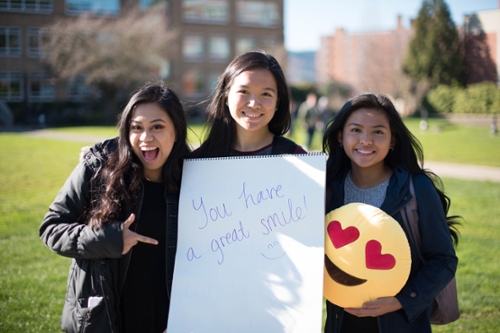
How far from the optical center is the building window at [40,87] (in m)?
35.8

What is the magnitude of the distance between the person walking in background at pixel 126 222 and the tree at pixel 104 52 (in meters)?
30.3

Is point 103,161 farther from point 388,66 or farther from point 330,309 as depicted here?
point 388,66

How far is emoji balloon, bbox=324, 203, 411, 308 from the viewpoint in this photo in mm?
1955

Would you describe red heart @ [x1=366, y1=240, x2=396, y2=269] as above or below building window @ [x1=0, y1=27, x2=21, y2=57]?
below

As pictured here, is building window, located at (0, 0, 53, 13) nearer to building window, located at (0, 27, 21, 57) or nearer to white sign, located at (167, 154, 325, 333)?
building window, located at (0, 27, 21, 57)

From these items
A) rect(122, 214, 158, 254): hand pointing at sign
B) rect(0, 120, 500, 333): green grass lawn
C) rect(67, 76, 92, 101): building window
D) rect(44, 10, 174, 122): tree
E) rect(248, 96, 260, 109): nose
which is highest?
rect(44, 10, 174, 122): tree

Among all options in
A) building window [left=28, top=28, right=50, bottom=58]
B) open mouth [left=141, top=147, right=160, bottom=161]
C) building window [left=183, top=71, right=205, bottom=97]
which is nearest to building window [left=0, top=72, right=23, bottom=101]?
building window [left=28, top=28, right=50, bottom=58]

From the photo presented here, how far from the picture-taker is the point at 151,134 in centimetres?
222

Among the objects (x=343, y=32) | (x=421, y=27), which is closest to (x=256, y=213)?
(x=421, y=27)

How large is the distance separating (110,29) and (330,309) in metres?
33.2

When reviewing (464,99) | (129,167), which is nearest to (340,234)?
(129,167)

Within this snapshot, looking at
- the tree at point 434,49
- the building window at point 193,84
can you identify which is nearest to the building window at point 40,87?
the building window at point 193,84

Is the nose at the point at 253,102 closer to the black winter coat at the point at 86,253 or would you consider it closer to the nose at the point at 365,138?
the nose at the point at 365,138

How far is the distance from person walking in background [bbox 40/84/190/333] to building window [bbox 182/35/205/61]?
41.8 meters
